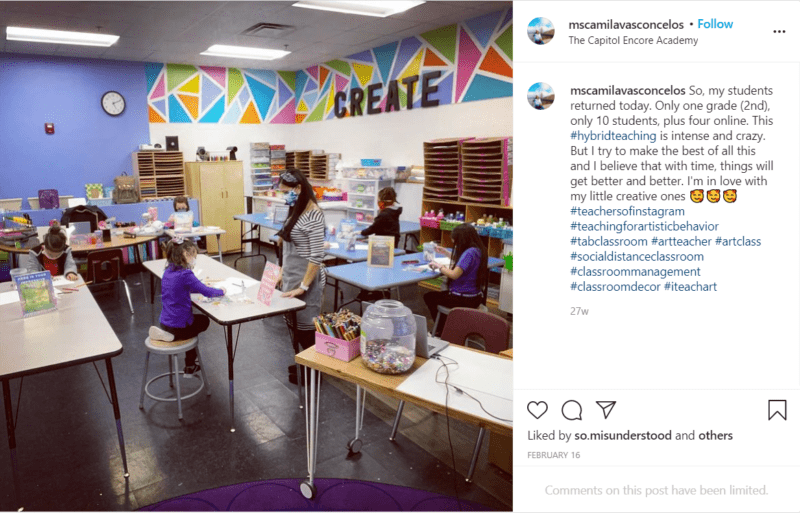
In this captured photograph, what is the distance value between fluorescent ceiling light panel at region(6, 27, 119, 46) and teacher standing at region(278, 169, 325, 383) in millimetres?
4967

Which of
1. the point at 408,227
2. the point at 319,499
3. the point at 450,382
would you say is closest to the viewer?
the point at 450,382

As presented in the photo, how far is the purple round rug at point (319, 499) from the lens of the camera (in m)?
2.44

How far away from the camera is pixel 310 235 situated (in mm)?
3414

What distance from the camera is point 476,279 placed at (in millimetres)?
4043

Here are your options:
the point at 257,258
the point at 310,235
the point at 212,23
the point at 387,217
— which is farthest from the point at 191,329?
the point at 257,258

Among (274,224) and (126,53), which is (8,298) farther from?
(126,53)

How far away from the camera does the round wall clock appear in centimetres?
824
